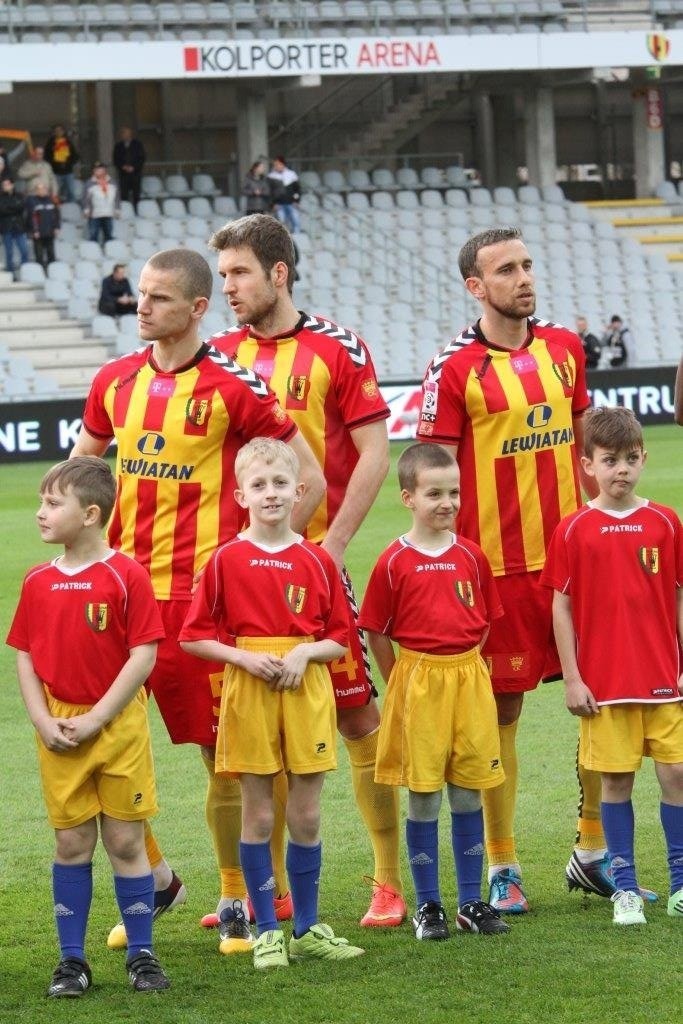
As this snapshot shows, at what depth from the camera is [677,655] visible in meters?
4.82

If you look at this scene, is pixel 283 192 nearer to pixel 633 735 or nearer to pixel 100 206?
pixel 100 206

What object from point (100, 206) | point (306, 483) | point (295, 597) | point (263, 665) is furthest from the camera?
point (100, 206)

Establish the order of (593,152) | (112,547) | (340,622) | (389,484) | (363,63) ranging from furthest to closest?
1. (593,152)
2. (363,63)
3. (389,484)
4. (112,547)
5. (340,622)

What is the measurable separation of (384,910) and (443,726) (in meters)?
0.63

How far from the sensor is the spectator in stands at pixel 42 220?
77.6 ft

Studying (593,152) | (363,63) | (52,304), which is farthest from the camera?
(593,152)

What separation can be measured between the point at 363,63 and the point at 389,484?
12.4 metres

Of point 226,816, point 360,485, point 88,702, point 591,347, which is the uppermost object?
point 591,347

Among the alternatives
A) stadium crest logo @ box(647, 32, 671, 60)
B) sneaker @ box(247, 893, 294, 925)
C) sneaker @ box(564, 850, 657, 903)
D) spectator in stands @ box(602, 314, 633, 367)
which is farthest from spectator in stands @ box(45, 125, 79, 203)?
sneaker @ box(564, 850, 657, 903)

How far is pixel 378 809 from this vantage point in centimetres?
498

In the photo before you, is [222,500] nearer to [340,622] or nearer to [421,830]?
[340,622]

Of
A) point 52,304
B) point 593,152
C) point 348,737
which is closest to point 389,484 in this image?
point 52,304

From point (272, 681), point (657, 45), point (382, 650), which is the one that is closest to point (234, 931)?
point (272, 681)

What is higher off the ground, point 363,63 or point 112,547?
point 363,63
